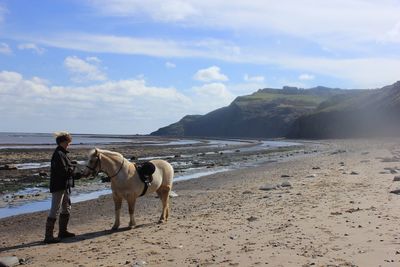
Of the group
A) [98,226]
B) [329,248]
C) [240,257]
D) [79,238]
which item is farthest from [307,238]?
[98,226]

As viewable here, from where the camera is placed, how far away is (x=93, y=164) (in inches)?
490

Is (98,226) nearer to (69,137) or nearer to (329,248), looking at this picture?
(69,137)

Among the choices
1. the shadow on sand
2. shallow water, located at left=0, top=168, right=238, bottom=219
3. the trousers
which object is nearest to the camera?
the shadow on sand

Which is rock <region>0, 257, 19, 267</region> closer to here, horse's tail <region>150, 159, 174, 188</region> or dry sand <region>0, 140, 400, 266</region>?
dry sand <region>0, 140, 400, 266</region>

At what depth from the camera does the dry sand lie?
8.76m

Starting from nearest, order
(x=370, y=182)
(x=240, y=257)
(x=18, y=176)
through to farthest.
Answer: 1. (x=240, y=257)
2. (x=370, y=182)
3. (x=18, y=176)

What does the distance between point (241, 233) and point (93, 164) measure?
427 centimetres

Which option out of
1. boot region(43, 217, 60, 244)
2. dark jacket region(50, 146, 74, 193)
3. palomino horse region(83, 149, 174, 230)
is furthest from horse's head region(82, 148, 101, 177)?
boot region(43, 217, 60, 244)

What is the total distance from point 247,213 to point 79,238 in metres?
4.63

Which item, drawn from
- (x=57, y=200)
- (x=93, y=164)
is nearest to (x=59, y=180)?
(x=57, y=200)

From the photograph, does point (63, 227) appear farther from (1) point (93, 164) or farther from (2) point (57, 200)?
(1) point (93, 164)

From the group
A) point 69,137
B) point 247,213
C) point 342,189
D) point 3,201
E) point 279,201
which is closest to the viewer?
point 69,137

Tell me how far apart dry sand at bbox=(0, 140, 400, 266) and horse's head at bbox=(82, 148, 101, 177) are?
163 cm

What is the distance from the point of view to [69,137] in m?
12.0
